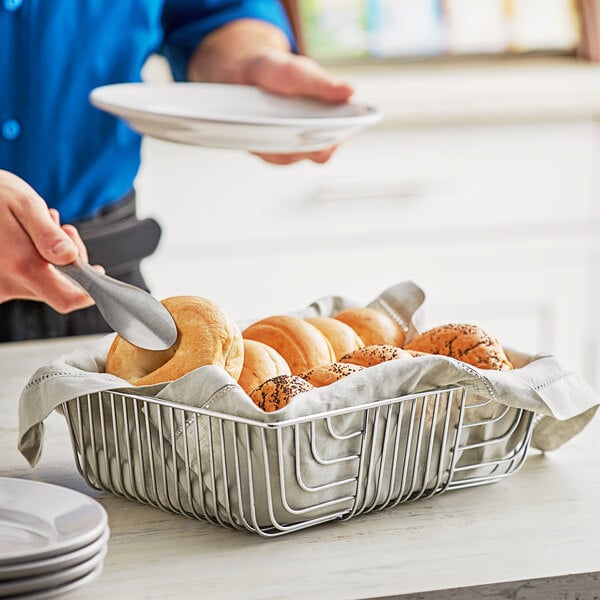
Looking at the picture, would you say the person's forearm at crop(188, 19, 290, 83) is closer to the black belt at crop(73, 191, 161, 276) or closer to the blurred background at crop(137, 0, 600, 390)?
the black belt at crop(73, 191, 161, 276)

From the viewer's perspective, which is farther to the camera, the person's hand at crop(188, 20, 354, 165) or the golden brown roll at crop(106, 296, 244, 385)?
the person's hand at crop(188, 20, 354, 165)

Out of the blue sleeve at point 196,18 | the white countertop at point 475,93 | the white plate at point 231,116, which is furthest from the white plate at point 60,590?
the white countertop at point 475,93

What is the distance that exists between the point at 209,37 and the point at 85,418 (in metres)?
0.78

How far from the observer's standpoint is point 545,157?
1.97 metres

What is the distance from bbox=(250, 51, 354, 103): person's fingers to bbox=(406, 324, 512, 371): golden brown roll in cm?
40

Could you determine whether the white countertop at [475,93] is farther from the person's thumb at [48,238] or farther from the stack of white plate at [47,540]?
the stack of white plate at [47,540]

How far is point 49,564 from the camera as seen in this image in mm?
517

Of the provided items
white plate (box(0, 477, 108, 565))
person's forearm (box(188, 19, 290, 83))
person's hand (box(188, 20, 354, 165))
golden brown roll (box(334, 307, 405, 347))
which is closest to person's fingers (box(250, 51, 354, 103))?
→ person's hand (box(188, 20, 354, 165))

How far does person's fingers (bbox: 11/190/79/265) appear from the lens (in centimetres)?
65

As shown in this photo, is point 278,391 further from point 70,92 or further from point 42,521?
point 70,92

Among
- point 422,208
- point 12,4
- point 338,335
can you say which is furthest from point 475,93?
point 338,335

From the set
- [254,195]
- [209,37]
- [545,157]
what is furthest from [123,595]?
[545,157]

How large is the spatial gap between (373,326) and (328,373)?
11 centimetres

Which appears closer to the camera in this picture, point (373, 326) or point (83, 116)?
point (373, 326)
